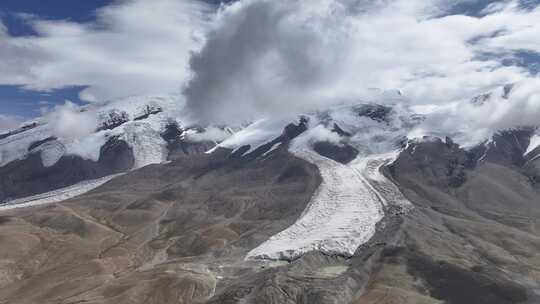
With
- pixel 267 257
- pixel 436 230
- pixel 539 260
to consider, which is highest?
pixel 267 257

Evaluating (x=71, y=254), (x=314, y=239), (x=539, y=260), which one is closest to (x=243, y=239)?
(x=314, y=239)

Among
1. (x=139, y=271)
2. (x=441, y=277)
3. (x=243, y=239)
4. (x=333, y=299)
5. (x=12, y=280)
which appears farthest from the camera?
(x=243, y=239)

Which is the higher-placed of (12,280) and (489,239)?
(12,280)

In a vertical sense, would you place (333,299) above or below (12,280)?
below

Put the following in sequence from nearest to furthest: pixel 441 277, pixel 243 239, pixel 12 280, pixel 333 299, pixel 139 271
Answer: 1. pixel 333 299
2. pixel 441 277
3. pixel 139 271
4. pixel 12 280
5. pixel 243 239

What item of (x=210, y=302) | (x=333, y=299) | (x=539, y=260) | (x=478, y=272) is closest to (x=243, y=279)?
(x=210, y=302)

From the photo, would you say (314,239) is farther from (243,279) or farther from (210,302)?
(210,302)

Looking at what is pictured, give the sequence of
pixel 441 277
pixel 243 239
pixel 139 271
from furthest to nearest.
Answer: pixel 243 239 → pixel 139 271 → pixel 441 277

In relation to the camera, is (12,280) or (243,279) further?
(12,280)

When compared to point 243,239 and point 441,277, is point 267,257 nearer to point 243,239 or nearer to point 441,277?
point 243,239
